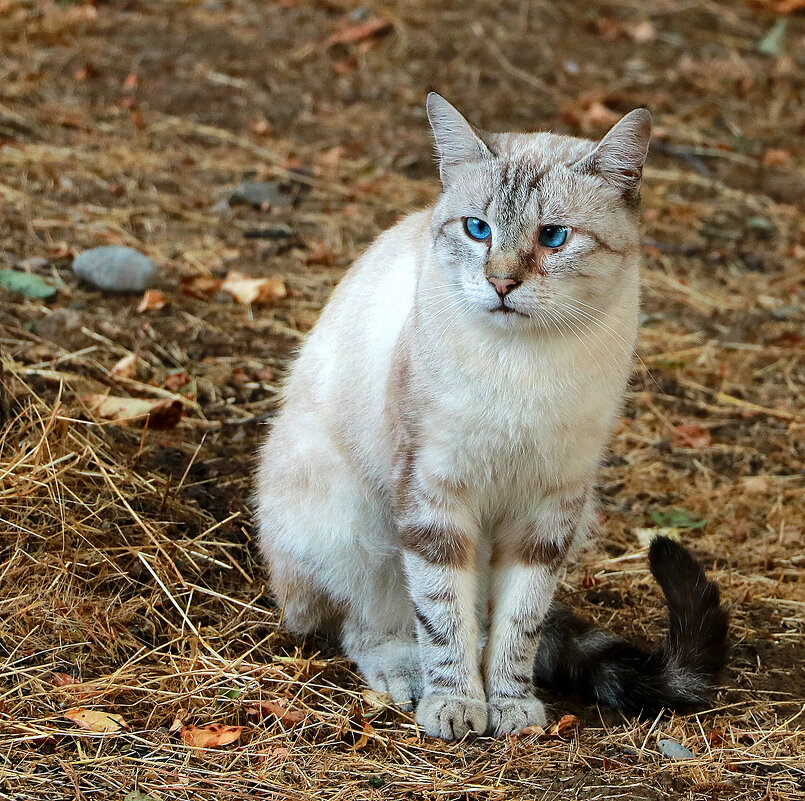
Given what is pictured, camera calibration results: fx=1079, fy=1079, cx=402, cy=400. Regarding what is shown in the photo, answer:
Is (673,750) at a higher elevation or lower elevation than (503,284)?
lower

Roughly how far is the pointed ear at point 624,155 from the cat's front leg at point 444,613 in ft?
2.92

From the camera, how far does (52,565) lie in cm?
296

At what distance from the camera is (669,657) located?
9.00 ft

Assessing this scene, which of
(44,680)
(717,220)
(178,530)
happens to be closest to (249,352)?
(178,530)

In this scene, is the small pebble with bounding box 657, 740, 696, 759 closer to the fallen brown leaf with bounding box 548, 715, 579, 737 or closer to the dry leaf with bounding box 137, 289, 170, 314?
the fallen brown leaf with bounding box 548, 715, 579, 737

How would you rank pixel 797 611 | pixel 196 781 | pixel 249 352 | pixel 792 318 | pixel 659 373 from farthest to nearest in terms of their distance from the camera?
1. pixel 792 318
2. pixel 659 373
3. pixel 249 352
4. pixel 797 611
5. pixel 196 781

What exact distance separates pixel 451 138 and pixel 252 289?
2.19 m

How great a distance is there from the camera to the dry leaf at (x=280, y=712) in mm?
2643

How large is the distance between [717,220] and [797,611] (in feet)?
10.8

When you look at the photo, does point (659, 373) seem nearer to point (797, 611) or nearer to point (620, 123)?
point (797, 611)

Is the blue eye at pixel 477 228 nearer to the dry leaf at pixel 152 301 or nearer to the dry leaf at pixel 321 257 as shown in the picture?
the dry leaf at pixel 152 301

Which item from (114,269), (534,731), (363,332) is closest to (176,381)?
(114,269)

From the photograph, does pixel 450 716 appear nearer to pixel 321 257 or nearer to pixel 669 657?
pixel 669 657

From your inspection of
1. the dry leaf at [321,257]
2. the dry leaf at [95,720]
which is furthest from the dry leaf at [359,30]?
the dry leaf at [95,720]
